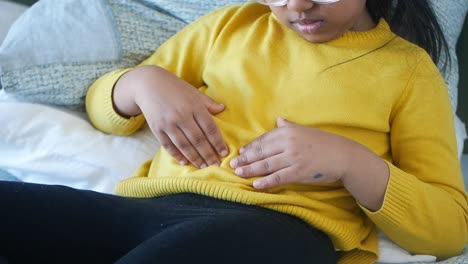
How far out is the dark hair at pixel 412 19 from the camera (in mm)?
928

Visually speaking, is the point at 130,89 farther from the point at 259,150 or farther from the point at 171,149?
the point at 259,150

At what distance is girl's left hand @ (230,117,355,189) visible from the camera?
30.3 inches

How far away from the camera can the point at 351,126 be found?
842 mm

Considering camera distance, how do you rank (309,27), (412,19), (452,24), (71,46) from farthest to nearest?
(452,24) → (71,46) → (412,19) → (309,27)

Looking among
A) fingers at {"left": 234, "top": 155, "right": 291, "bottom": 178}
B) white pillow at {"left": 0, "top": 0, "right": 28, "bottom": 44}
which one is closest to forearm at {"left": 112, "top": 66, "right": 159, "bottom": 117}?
fingers at {"left": 234, "top": 155, "right": 291, "bottom": 178}

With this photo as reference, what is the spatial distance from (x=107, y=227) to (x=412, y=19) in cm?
54

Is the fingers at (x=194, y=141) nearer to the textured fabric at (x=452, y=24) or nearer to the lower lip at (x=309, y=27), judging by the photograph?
the lower lip at (x=309, y=27)

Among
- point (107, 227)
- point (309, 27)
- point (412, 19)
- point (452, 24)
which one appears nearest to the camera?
point (107, 227)

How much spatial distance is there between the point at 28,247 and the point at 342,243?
39cm

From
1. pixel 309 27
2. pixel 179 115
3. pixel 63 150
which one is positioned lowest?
pixel 63 150

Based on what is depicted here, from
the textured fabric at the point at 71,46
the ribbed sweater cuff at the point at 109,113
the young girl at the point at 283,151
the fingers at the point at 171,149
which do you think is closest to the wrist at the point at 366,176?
the young girl at the point at 283,151

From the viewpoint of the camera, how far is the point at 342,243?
32.3 inches

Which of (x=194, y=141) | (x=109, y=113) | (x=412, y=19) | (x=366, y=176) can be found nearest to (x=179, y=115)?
(x=194, y=141)

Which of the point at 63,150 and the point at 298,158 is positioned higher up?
the point at 298,158
